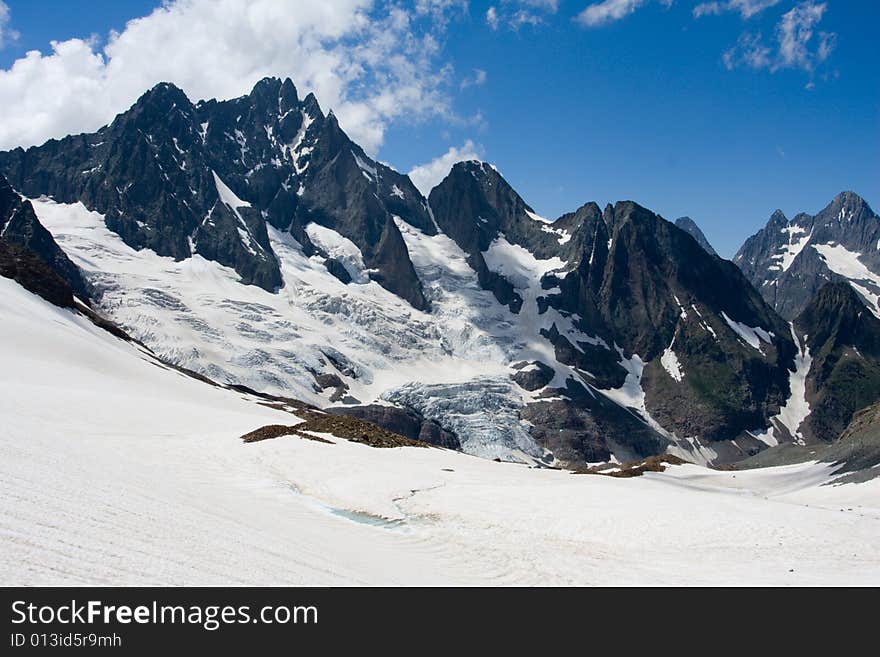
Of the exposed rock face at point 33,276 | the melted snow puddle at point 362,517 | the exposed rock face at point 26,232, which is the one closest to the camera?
the melted snow puddle at point 362,517

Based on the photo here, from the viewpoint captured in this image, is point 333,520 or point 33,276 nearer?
point 333,520

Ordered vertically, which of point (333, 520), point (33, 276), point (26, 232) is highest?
point (26, 232)

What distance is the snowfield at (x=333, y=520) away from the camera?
412 inches

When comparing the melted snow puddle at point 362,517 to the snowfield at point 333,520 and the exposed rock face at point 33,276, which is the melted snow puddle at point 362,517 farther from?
the exposed rock face at point 33,276

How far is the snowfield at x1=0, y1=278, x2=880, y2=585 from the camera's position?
1046 cm

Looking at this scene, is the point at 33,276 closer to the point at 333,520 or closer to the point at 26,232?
the point at 26,232

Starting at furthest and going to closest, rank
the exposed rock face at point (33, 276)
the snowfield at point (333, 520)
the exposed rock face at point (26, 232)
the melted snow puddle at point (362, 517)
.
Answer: the exposed rock face at point (26, 232), the exposed rock face at point (33, 276), the melted snow puddle at point (362, 517), the snowfield at point (333, 520)

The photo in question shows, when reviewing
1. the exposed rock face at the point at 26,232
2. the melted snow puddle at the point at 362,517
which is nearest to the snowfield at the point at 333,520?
the melted snow puddle at the point at 362,517

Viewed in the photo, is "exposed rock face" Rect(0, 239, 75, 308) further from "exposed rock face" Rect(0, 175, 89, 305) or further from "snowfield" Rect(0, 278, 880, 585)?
"snowfield" Rect(0, 278, 880, 585)

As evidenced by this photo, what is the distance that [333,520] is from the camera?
64.0 ft

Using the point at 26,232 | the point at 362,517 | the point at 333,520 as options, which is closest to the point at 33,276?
the point at 362,517
